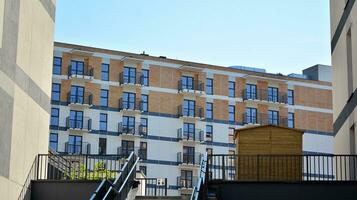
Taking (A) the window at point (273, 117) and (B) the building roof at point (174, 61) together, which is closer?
(B) the building roof at point (174, 61)

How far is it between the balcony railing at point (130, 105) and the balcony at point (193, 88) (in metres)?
5.06

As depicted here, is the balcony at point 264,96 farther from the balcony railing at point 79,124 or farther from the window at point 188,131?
the balcony railing at point 79,124

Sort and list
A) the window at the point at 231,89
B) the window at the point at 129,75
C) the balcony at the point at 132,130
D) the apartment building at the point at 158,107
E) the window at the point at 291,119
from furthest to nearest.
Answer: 1. the window at the point at 291,119
2. the window at the point at 231,89
3. the window at the point at 129,75
4. the balcony at the point at 132,130
5. the apartment building at the point at 158,107

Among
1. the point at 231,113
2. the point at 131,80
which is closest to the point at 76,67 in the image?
the point at 131,80

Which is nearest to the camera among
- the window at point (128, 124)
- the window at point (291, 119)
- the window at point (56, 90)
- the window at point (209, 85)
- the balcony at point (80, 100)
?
Result: the balcony at point (80, 100)

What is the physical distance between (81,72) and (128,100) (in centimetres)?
587

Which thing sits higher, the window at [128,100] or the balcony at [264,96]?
the balcony at [264,96]

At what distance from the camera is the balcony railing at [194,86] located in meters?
84.6

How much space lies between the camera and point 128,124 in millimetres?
81438

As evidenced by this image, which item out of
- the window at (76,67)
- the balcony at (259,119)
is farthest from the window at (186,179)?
the window at (76,67)

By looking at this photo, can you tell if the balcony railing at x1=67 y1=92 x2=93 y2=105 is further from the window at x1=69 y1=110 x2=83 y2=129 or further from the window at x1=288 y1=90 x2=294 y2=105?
the window at x1=288 y1=90 x2=294 y2=105

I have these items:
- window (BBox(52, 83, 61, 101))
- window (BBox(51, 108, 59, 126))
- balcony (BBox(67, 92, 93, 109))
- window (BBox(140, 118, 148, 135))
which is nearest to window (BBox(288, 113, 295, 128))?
window (BBox(140, 118, 148, 135))

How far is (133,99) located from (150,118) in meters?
2.73

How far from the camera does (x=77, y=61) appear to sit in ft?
266
